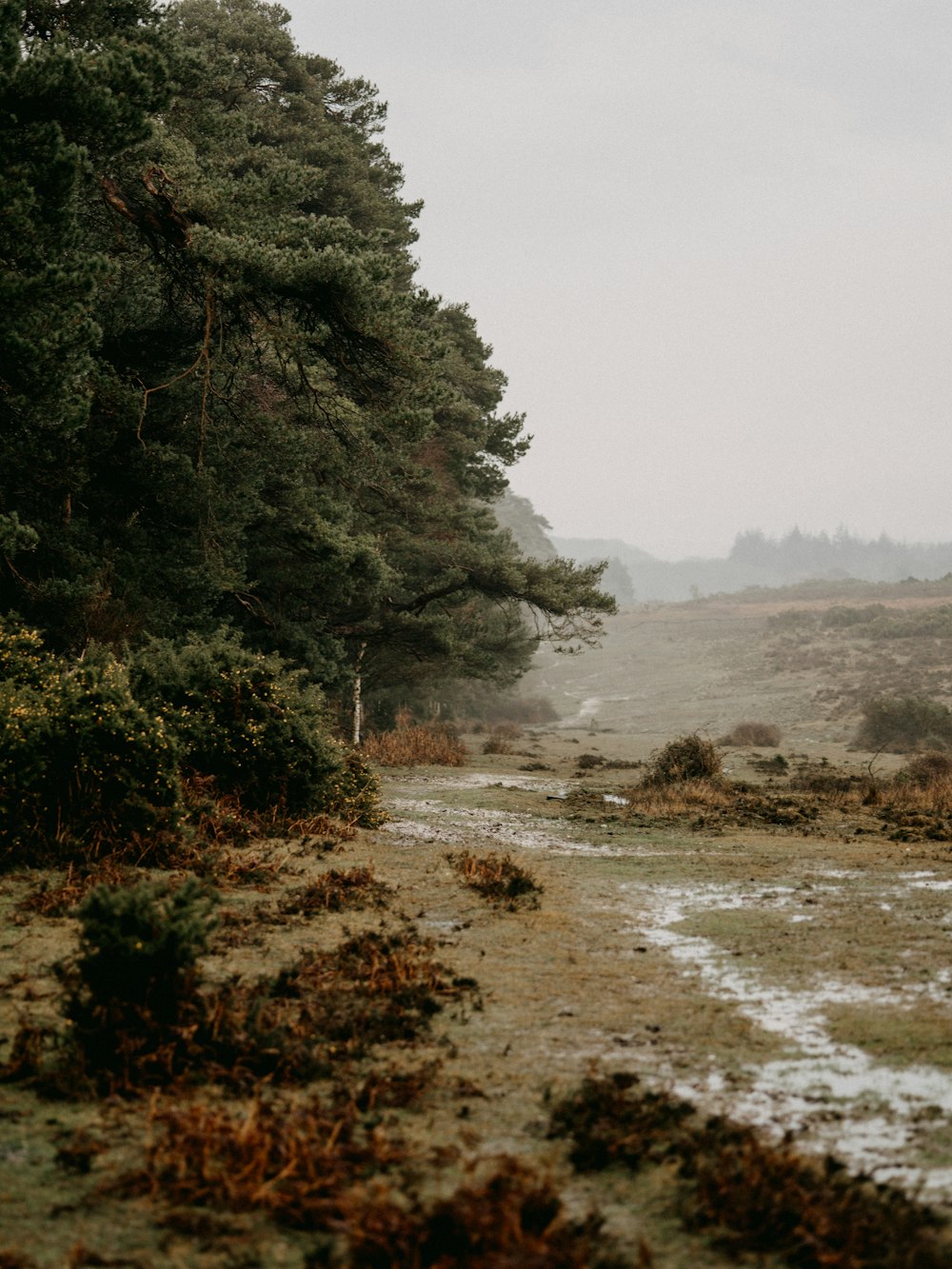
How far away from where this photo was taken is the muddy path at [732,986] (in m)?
3.82

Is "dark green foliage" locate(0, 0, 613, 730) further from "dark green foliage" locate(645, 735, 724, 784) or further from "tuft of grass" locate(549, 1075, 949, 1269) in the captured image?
"tuft of grass" locate(549, 1075, 949, 1269)

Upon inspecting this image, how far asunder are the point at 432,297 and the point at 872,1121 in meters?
12.6

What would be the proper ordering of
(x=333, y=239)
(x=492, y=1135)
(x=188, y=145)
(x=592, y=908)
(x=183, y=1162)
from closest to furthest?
(x=183, y=1162), (x=492, y=1135), (x=592, y=908), (x=333, y=239), (x=188, y=145)

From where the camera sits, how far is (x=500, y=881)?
8.36m

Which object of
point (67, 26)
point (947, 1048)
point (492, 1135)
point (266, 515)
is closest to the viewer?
point (492, 1135)

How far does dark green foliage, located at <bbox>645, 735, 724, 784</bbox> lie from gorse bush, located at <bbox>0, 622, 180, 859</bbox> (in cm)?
1123

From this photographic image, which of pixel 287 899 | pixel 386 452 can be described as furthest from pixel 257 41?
pixel 287 899

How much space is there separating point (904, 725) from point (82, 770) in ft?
98.4

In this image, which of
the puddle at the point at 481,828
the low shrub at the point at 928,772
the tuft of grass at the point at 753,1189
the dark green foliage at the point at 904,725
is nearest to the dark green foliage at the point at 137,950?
the tuft of grass at the point at 753,1189

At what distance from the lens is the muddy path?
382cm

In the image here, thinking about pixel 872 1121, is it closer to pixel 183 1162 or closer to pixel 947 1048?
pixel 947 1048

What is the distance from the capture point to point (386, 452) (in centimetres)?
2078

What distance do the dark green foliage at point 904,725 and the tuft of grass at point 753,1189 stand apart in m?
29.8

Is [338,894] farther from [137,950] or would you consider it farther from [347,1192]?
[347,1192]
